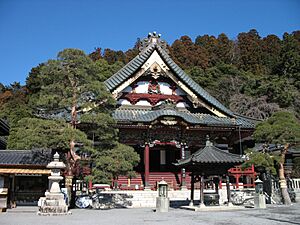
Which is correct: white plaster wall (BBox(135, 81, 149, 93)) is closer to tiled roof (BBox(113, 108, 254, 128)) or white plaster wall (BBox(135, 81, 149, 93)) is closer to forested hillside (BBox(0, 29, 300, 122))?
tiled roof (BBox(113, 108, 254, 128))

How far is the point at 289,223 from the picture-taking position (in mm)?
9469

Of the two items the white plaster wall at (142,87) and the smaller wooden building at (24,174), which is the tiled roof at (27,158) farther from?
the white plaster wall at (142,87)

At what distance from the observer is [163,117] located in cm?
2084

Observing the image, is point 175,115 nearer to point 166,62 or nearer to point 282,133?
point 166,62

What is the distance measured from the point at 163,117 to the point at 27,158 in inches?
340

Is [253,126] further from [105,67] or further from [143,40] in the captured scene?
[105,67]

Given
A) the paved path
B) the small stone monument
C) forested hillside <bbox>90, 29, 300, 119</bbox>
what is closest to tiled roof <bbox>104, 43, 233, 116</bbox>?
the small stone monument

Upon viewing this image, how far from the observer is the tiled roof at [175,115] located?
818 inches

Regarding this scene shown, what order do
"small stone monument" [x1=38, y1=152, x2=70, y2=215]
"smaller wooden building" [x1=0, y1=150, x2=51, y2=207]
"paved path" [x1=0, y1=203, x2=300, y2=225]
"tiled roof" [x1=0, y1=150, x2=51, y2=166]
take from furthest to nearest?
"tiled roof" [x1=0, y1=150, x2=51, y2=166] → "smaller wooden building" [x1=0, y1=150, x2=51, y2=207] → "small stone monument" [x1=38, y1=152, x2=70, y2=215] → "paved path" [x1=0, y1=203, x2=300, y2=225]

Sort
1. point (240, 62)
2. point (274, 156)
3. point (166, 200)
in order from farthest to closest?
point (240, 62), point (274, 156), point (166, 200)

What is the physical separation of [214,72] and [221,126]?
128ft

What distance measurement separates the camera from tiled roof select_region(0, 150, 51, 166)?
1681 centimetres

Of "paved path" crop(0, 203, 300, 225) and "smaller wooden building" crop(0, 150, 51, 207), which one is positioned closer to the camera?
"paved path" crop(0, 203, 300, 225)

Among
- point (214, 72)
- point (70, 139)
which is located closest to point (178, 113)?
point (70, 139)
